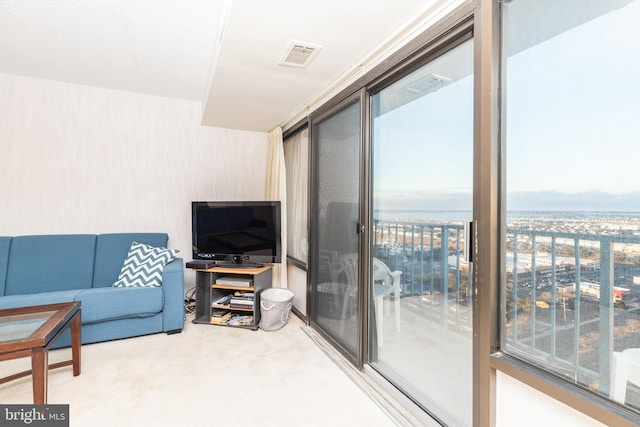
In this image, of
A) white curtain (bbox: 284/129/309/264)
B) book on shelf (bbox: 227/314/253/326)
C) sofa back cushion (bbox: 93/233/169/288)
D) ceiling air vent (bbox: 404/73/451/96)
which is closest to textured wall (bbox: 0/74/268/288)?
sofa back cushion (bbox: 93/233/169/288)

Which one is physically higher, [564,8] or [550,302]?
[564,8]

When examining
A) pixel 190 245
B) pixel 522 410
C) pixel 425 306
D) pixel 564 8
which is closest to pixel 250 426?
pixel 425 306

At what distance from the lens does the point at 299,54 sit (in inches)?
83.4

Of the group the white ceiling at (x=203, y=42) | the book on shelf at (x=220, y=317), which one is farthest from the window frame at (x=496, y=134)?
the book on shelf at (x=220, y=317)

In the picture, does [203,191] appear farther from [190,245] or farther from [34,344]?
[34,344]

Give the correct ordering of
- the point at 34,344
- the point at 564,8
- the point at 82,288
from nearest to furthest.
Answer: the point at 564,8 → the point at 34,344 → the point at 82,288

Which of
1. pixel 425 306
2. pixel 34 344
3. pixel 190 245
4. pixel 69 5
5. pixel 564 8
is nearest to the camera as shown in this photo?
pixel 564 8

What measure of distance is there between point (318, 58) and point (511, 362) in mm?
2074

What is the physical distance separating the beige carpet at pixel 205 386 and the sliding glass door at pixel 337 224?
0.30 m

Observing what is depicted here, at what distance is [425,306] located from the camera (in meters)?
1.75

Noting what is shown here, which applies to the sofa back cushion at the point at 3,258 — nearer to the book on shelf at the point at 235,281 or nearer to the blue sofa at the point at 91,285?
the blue sofa at the point at 91,285

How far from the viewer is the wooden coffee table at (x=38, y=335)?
154 cm

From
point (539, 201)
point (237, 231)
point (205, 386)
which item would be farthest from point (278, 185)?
point (539, 201)
